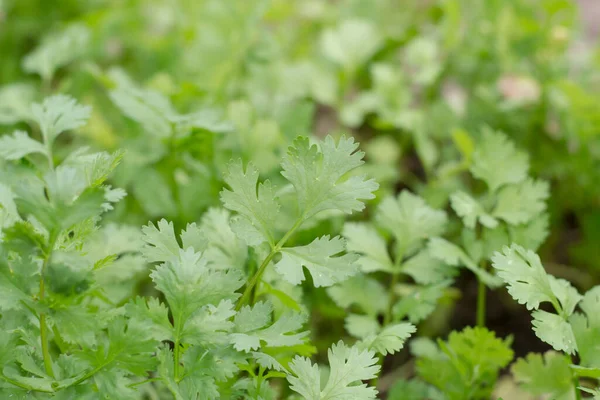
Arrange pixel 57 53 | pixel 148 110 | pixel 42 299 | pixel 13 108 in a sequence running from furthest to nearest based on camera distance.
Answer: pixel 57 53 → pixel 13 108 → pixel 148 110 → pixel 42 299

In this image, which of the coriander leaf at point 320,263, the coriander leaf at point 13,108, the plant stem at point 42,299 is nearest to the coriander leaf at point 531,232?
the coriander leaf at point 320,263

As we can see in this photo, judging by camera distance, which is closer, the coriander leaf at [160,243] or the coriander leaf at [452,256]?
the coriander leaf at [160,243]

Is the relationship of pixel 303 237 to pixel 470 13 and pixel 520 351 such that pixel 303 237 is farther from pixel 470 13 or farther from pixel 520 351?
pixel 470 13

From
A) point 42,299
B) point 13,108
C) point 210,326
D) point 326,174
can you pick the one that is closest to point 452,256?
point 326,174

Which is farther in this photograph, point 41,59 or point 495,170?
point 41,59

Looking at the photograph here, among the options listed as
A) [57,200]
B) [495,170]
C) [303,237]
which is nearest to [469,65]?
[495,170]

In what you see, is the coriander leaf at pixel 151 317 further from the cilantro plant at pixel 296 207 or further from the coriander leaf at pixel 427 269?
the coriander leaf at pixel 427 269

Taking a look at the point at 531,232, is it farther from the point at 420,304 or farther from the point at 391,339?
the point at 391,339
